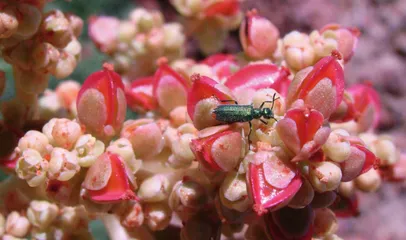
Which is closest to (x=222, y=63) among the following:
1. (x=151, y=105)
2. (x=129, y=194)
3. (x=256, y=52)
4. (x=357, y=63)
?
(x=256, y=52)

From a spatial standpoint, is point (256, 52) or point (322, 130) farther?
point (256, 52)

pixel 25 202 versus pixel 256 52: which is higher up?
pixel 256 52

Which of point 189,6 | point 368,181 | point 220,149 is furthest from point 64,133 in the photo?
point 189,6

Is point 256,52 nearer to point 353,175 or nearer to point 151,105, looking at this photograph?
point 151,105

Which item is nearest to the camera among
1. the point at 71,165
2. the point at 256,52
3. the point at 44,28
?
the point at 71,165

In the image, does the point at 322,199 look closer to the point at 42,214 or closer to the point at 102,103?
the point at 102,103
